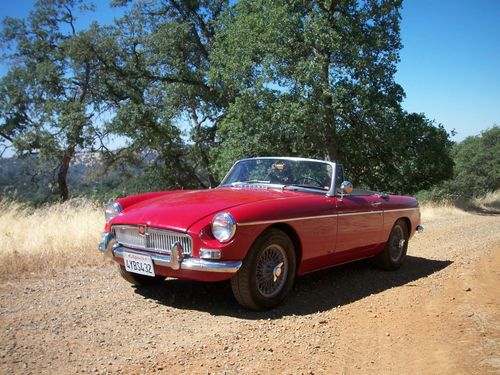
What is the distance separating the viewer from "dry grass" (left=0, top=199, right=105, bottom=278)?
6.33 m

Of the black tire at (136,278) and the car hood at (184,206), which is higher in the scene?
the car hood at (184,206)

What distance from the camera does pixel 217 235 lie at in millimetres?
4195

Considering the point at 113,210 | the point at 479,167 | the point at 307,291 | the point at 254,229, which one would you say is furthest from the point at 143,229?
the point at 479,167

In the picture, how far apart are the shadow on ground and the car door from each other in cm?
40

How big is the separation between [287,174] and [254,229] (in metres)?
1.65

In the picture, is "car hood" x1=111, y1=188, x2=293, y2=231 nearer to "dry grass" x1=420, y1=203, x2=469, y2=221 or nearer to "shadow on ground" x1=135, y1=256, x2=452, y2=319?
"shadow on ground" x1=135, y1=256, x2=452, y2=319

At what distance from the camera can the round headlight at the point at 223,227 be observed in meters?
4.15

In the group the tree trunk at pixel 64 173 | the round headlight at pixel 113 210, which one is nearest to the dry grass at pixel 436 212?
the round headlight at pixel 113 210

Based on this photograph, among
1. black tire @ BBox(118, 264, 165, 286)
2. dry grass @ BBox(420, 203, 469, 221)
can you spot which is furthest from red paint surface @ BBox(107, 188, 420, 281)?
dry grass @ BBox(420, 203, 469, 221)

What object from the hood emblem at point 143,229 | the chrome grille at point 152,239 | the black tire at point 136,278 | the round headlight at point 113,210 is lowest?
the black tire at point 136,278

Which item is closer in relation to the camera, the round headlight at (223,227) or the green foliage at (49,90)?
the round headlight at (223,227)

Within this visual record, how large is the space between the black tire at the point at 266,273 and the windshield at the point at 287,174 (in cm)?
119

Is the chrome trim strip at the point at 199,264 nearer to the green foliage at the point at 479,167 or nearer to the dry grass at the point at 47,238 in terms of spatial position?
the dry grass at the point at 47,238

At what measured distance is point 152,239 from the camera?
4.50 m
